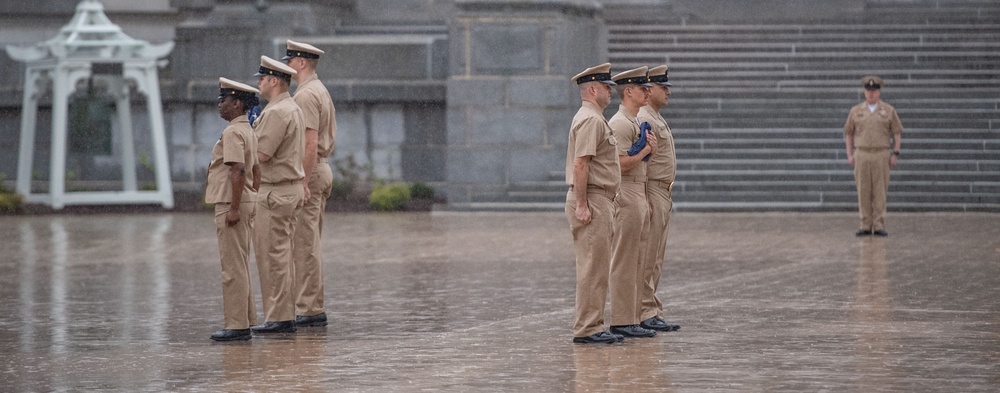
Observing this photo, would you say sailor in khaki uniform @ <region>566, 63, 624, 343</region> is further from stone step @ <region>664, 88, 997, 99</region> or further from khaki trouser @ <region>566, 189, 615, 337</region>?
stone step @ <region>664, 88, 997, 99</region>

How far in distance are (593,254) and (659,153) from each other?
1173mm

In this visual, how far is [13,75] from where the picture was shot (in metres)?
27.5

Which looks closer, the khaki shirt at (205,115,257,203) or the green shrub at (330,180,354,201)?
the khaki shirt at (205,115,257,203)

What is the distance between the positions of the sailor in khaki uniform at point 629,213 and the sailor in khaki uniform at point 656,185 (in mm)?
291

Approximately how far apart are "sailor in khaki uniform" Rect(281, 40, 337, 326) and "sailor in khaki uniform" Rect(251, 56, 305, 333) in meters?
0.28

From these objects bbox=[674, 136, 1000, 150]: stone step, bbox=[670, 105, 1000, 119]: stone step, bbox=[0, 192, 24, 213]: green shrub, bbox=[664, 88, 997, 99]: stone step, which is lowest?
bbox=[0, 192, 24, 213]: green shrub

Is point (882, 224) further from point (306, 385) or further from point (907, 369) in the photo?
point (306, 385)

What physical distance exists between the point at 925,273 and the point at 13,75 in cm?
1717

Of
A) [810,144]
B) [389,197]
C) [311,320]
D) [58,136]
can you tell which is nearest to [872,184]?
[810,144]

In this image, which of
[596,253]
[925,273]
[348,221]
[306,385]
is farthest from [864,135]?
[306,385]

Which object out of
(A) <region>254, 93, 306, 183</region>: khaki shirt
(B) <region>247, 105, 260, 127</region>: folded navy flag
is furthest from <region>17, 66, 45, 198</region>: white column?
(A) <region>254, 93, 306, 183</region>: khaki shirt

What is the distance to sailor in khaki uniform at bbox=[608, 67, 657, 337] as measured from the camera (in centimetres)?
1075

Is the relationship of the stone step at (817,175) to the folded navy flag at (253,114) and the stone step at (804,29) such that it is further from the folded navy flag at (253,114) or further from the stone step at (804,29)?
the folded navy flag at (253,114)

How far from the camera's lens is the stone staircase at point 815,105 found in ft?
77.6
